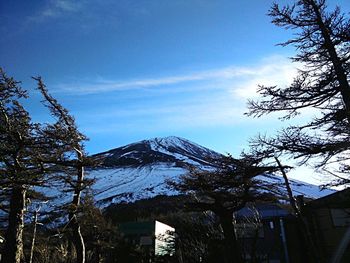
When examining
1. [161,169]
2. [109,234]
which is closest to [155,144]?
[161,169]

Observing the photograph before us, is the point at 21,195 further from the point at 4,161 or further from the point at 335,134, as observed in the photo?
the point at 335,134

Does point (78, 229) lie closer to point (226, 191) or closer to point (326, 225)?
point (226, 191)

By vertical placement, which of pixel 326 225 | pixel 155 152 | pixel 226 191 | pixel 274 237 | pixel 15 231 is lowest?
pixel 15 231

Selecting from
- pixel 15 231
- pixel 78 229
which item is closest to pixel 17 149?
pixel 15 231

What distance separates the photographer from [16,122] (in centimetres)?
975

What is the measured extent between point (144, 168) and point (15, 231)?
13041 centimetres

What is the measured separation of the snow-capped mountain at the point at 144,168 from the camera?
10438cm

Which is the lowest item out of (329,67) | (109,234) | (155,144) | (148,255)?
(148,255)

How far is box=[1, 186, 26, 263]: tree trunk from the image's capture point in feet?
37.8

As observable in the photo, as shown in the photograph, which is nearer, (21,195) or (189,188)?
(21,195)

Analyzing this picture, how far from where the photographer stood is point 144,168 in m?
142

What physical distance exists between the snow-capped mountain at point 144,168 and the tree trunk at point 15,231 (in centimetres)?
8453

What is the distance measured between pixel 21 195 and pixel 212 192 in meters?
9.02

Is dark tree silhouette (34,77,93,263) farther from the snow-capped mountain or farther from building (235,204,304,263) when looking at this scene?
the snow-capped mountain
